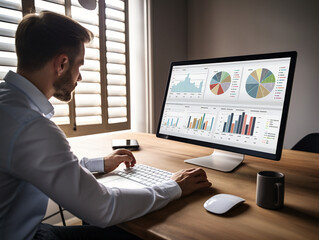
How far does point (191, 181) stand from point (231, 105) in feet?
1.25

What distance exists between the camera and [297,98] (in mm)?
2488

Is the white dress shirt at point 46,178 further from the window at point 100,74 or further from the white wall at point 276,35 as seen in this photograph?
the white wall at point 276,35

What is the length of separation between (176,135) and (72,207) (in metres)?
0.69

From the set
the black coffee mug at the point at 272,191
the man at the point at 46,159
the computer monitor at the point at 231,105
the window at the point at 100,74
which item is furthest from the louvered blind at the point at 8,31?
the black coffee mug at the point at 272,191

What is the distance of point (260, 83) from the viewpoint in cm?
97

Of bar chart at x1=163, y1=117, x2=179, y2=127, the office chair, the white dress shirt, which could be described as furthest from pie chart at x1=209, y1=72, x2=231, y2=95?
the office chair

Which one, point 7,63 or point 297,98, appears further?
point 297,98

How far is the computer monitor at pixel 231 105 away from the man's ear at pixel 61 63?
57 centimetres

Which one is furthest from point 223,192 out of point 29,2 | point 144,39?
point 144,39

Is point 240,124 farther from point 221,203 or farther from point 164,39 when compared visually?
point 164,39

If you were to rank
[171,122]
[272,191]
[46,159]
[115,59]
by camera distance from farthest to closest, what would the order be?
[115,59] < [171,122] < [272,191] < [46,159]

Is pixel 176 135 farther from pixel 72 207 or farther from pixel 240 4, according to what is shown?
pixel 240 4

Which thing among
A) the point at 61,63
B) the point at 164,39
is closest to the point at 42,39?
the point at 61,63

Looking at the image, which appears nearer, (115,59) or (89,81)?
(89,81)
